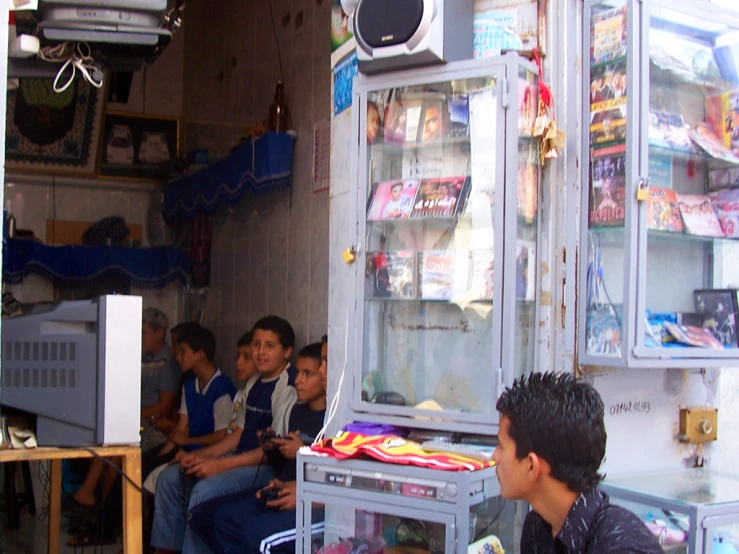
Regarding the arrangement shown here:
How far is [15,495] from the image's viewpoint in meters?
5.09

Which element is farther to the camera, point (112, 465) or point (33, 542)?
point (33, 542)

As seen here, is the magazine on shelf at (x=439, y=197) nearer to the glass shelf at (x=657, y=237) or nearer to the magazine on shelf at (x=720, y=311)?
the glass shelf at (x=657, y=237)

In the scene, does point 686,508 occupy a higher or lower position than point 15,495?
higher

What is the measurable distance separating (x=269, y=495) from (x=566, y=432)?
209 cm

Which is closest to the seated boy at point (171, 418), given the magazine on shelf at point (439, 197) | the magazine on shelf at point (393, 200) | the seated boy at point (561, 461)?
the magazine on shelf at point (393, 200)

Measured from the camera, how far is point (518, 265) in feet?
8.64

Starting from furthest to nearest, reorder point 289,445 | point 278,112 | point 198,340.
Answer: point 198,340 → point 278,112 → point 289,445

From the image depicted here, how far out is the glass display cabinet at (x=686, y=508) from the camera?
2273 millimetres

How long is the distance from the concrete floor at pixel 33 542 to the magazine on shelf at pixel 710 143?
3.68m

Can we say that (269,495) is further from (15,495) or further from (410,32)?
(15,495)

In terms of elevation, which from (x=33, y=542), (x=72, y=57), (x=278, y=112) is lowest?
(x=33, y=542)

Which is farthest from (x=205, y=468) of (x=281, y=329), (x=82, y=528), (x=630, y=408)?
(x=630, y=408)

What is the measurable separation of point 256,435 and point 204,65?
11.0ft

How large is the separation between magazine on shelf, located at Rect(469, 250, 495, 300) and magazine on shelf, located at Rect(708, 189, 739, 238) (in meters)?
0.88
